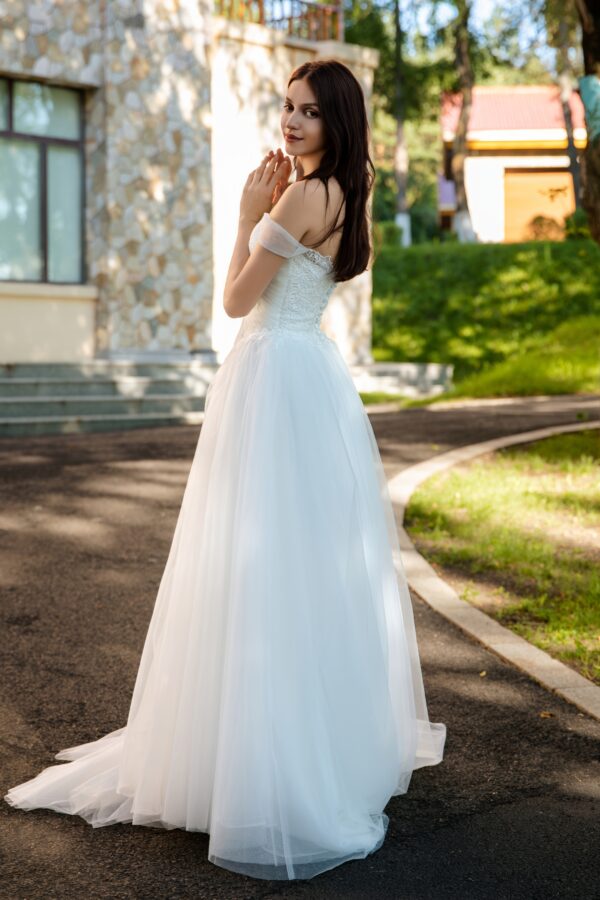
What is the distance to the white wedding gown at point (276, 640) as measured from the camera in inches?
129

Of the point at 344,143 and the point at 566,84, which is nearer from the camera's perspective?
the point at 344,143

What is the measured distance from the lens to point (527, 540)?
7469mm

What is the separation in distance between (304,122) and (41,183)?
1460 cm

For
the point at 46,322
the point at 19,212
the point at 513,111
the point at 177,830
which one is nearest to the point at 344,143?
the point at 177,830

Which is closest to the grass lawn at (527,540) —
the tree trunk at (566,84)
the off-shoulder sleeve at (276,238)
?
the off-shoulder sleeve at (276,238)

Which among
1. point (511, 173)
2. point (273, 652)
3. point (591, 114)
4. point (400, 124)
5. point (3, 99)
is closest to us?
point (273, 652)

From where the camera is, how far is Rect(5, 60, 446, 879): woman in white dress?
328 centimetres

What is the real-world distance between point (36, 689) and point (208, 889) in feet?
A: 6.32

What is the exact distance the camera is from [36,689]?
15.8 feet

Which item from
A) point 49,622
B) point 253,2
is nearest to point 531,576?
point 49,622

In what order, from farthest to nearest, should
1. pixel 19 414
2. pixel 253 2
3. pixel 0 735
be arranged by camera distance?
pixel 253 2, pixel 19 414, pixel 0 735

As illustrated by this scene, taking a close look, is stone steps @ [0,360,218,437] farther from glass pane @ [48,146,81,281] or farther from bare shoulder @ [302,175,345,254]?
bare shoulder @ [302,175,345,254]

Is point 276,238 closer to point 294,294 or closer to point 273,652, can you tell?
point 294,294

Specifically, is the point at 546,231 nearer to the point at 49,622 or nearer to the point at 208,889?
the point at 49,622
